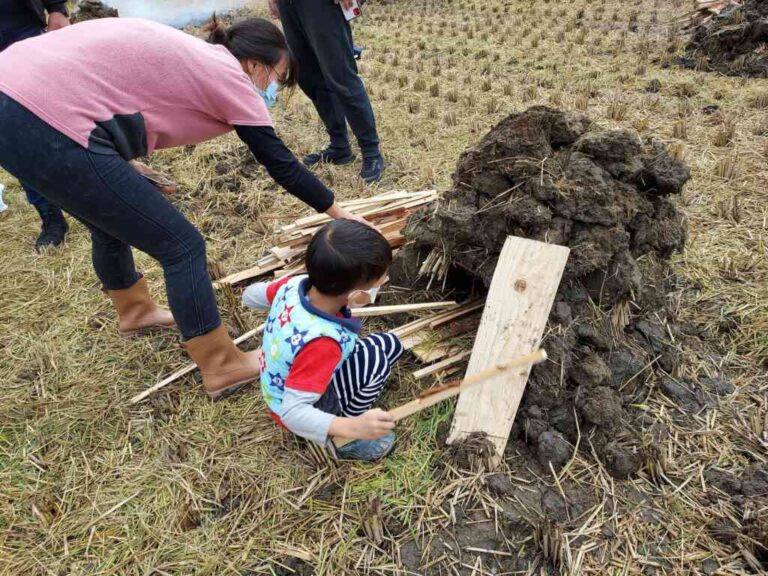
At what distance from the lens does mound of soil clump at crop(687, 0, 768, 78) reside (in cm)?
624

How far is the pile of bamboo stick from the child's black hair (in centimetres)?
125

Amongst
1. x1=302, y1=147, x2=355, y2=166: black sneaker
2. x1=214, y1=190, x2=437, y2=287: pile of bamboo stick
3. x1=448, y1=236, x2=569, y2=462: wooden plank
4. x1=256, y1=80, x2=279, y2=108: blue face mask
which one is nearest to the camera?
x1=448, y1=236, x2=569, y2=462: wooden plank

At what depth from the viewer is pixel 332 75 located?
A: 4.19m

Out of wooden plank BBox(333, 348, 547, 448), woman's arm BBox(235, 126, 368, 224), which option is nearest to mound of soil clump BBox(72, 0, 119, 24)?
woman's arm BBox(235, 126, 368, 224)

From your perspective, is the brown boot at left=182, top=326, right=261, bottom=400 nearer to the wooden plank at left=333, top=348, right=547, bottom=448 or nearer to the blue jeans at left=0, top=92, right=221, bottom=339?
the blue jeans at left=0, top=92, right=221, bottom=339

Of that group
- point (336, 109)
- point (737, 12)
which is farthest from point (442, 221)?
point (737, 12)

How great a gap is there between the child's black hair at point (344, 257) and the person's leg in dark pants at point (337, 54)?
Result: 277 cm

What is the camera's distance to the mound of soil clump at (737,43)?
6242mm

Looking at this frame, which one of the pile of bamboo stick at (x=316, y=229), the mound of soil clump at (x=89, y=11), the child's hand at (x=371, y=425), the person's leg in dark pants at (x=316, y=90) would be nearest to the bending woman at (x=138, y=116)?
the pile of bamboo stick at (x=316, y=229)

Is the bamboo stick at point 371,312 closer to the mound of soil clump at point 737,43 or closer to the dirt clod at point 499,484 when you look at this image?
the dirt clod at point 499,484

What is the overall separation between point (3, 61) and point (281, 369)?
1.53m

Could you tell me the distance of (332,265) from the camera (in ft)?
5.82

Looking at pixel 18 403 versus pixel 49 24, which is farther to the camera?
pixel 49 24

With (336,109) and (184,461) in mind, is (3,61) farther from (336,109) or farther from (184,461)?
(336,109)
